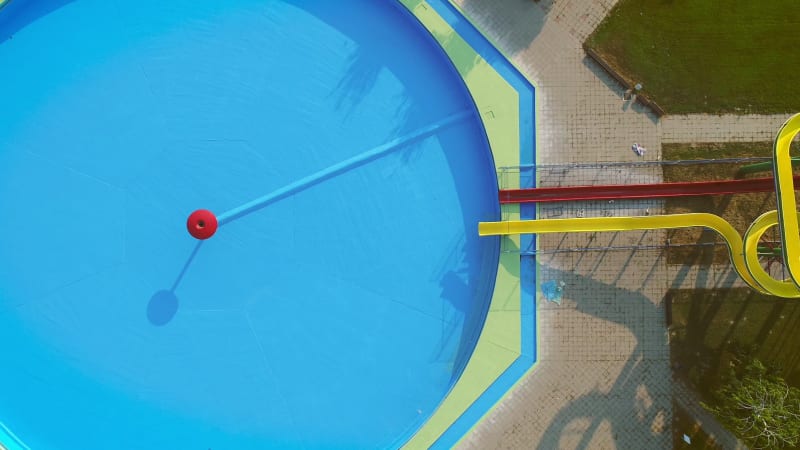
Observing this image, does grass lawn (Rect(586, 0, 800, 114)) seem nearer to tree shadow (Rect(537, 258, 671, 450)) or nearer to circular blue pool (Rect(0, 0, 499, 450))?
circular blue pool (Rect(0, 0, 499, 450))

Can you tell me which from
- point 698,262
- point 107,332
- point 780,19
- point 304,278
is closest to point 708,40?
point 780,19

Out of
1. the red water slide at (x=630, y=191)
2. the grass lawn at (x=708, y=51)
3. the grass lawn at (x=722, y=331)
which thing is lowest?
the grass lawn at (x=722, y=331)

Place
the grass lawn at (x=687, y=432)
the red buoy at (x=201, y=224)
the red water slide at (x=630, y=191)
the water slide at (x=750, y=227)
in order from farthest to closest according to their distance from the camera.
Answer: the grass lawn at (x=687, y=432) → the red water slide at (x=630, y=191) → the red buoy at (x=201, y=224) → the water slide at (x=750, y=227)

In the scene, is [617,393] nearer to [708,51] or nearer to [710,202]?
[710,202]

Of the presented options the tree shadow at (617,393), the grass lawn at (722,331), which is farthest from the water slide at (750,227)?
the tree shadow at (617,393)

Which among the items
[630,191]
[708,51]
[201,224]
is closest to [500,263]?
[630,191]

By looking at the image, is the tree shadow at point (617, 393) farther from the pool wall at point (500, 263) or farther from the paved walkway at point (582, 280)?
the pool wall at point (500, 263)

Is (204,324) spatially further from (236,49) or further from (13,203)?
(236,49)
